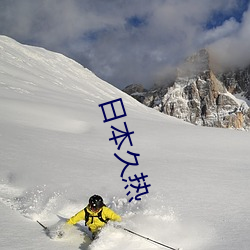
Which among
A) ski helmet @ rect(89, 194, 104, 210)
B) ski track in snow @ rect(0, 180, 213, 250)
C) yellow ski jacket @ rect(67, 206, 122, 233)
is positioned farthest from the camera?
yellow ski jacket @ rect(67, 206, 122, 233)

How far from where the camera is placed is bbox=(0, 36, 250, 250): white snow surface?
555cm

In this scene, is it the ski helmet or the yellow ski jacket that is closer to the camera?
the ski helmet

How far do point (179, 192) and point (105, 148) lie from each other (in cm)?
512

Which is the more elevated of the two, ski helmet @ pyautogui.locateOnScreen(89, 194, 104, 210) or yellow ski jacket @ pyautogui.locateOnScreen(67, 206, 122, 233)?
ski helmet @ pyautogui.locateOnScreen(89, 194, 104, 210)

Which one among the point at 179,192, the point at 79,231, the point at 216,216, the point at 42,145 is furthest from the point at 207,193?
the point at 42,145

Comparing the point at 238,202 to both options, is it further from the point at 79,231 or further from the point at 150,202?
the point at 79,231

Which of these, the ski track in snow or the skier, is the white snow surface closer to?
the ski track in snow

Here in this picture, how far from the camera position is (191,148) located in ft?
43.0

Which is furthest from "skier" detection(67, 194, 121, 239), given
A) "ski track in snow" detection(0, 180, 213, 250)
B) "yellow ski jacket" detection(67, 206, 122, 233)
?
"ski track in snow" detection(0, 180, 213, 250)

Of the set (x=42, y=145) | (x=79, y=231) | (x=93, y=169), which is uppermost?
(x=42, y=145)

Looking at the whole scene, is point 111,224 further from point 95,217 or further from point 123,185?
point 123,185

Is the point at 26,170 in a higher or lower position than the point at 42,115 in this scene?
lower

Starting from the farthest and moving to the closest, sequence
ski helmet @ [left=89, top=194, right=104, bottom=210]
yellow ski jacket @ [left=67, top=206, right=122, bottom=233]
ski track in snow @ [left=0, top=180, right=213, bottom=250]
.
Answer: yellow ski jacket @ [left=67, top=206, right=122, bottom=233], ski helmet @ [left=89, top=194, right=104, bottom=210], ski track in snow @ [left=0, top=180, right=213, bottom=250]

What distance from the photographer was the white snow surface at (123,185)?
18.2ft
